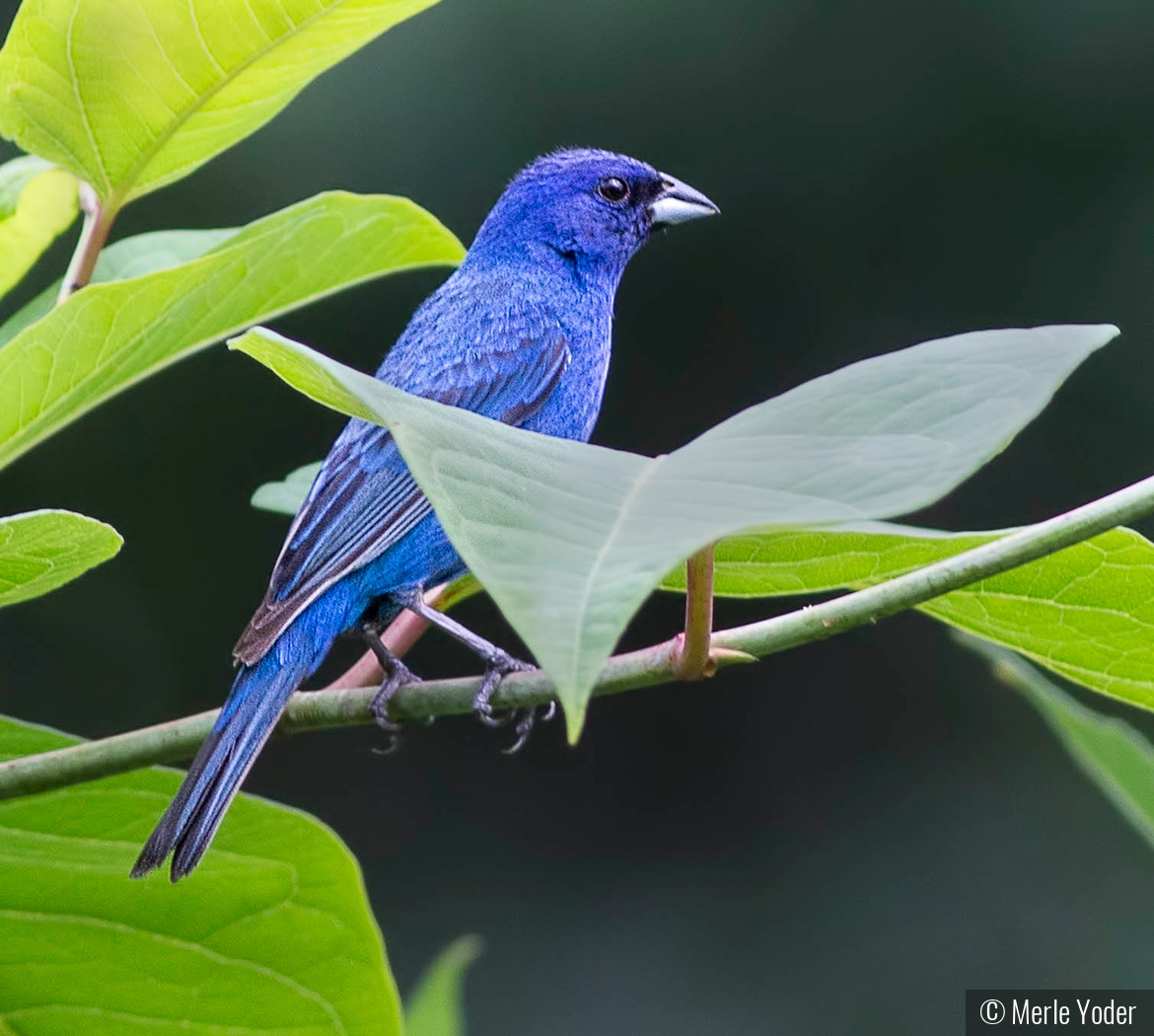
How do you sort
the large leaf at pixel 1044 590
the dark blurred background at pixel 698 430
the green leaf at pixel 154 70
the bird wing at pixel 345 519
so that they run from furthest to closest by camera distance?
the dark blurred background at pixel 698 430
the bird wing at pixel 345 519
the green leaf at pixel 154 70
the large leaf at pixel 1044 590

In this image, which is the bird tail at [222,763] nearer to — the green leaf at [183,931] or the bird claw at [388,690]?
the green leaf at [183,931]

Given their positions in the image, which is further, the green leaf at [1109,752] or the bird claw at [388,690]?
the bird claw at [388,690]

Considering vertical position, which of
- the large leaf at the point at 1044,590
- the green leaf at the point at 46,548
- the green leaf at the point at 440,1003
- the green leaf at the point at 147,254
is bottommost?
the green leaf at the point at 440,1003

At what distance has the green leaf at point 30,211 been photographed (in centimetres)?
163

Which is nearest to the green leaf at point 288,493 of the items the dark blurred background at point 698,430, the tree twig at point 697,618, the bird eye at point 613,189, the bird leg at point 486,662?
the bird leg at point 486,662

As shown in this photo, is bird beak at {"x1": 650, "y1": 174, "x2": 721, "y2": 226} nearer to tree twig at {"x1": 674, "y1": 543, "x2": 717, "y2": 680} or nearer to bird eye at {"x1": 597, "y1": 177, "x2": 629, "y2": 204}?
bird eye at {"x1": 597, "y1": 177, "x2": 629, "y2": 204}

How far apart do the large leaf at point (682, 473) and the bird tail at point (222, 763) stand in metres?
0.52

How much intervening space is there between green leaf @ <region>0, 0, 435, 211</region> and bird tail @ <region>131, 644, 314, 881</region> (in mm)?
541

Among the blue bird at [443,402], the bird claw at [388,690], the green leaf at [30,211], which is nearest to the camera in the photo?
the bird claw at [388,690]

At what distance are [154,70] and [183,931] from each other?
766mm

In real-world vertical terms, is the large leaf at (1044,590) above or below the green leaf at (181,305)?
below

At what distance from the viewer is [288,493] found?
1.81m

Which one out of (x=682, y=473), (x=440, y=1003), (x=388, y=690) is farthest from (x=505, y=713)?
(x=682, y=473)

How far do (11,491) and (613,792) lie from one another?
248 cm
